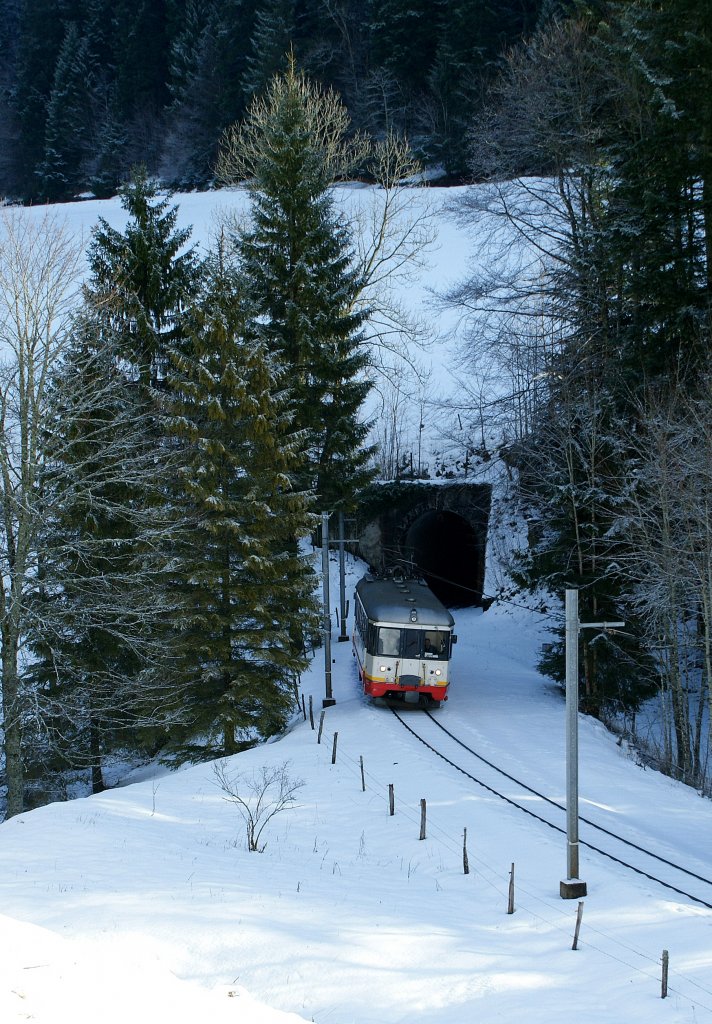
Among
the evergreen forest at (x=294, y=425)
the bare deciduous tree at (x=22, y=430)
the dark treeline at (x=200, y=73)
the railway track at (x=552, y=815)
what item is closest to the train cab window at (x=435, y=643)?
the railway track at (x=552, y=815)

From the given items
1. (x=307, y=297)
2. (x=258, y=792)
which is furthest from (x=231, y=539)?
(x=307, y=297)

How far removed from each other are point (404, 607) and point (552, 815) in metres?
8.61

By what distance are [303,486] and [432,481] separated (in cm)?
1076

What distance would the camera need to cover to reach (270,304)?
30.6 meters

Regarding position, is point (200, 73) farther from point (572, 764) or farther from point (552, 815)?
point (572, 764)

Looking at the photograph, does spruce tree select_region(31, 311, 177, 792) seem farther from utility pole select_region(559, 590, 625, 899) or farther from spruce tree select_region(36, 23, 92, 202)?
spruce tree select_region(36, 23, 92, 202)

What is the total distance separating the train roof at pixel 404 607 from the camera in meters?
23.6

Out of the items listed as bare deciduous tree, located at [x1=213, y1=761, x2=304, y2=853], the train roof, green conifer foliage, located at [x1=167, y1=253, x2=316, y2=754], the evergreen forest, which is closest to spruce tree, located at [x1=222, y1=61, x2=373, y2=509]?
the evergreen forest

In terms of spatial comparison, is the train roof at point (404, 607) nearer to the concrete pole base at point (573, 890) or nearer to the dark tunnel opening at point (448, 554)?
the concrete pole base at point (573, 890)

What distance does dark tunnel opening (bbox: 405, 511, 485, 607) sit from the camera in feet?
131

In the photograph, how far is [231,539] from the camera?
71.3ft

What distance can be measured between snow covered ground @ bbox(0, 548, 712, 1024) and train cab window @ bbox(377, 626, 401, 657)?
360 centimetres

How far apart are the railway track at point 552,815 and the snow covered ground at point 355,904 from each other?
0.12 m

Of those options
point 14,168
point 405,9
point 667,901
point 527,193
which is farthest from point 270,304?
point 14,168
